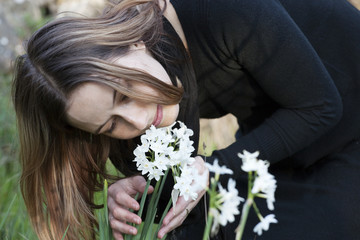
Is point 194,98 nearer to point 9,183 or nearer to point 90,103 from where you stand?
point 90,103

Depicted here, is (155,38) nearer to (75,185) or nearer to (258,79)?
(258,79)

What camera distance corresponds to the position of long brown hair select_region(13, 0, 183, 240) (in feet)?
4.19

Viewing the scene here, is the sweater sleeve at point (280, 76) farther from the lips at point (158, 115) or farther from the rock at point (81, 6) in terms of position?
the rock at point (81, 6)

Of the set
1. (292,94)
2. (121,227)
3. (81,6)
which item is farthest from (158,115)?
(81,6)

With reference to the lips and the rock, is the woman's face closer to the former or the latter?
the lips

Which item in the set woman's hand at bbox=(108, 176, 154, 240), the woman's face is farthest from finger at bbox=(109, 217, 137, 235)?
the woman's face

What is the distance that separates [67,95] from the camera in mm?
1297

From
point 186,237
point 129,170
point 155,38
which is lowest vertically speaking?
point 186,237

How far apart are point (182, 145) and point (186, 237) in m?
0.66

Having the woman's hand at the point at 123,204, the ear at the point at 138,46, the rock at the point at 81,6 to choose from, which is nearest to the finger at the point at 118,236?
the woman's hand at the point at 123,204

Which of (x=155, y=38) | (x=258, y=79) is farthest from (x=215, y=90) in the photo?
(x=155, y=38)

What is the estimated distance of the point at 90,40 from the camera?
4.25ft

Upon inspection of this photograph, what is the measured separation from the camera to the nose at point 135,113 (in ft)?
4.22

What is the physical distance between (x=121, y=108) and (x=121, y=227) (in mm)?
318
